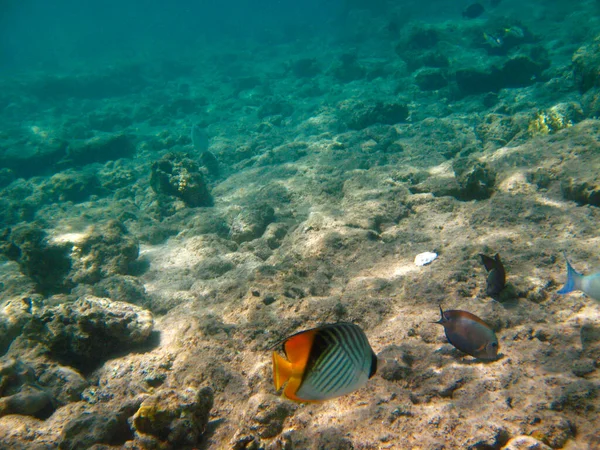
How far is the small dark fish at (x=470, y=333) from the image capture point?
7.54 ft

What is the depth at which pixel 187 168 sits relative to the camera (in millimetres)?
8805

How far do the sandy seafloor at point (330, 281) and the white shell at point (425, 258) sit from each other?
0.13 m

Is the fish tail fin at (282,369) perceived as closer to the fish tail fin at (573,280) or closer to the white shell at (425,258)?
the fish tail fin at (573,280)

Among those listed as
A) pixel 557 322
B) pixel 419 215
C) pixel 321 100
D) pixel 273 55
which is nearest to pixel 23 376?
pixel 557 322

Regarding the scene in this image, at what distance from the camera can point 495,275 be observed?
3072 millimetres

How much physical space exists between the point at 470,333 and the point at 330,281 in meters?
2.01

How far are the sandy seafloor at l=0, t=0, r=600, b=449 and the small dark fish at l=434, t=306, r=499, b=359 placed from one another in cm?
31

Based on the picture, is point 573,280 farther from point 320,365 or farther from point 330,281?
point 330,281

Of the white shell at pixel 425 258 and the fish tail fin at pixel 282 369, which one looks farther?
the white shell at pixel 425 258

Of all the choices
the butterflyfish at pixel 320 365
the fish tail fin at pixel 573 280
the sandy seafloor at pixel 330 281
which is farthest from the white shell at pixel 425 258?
the butterflyfish at pixel 320 365

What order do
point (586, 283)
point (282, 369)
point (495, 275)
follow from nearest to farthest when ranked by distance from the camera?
point (282, 369) < point (586, 283) < point (495, 275)

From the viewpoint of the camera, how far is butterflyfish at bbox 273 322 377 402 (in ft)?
4.57

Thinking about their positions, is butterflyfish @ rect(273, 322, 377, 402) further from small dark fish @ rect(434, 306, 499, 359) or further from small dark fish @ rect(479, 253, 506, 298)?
small dark fish @ rect(479, 253, 506, 298)

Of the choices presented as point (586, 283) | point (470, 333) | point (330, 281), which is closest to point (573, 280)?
point (586, 283)
